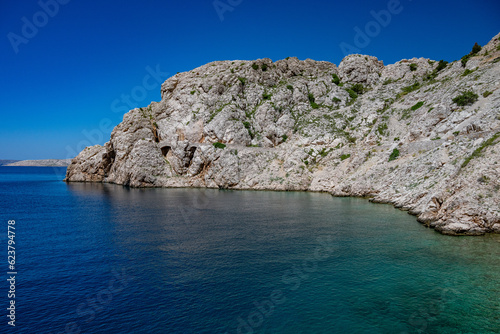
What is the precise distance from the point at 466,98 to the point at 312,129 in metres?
47.7

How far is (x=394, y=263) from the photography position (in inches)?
1145

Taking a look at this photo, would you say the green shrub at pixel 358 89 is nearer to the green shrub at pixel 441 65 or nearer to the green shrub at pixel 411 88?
the green shrub at pixel 411 88

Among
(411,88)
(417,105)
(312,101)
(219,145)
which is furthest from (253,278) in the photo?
(411,88)

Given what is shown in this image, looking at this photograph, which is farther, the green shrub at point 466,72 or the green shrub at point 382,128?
the green shrub at point 382,128

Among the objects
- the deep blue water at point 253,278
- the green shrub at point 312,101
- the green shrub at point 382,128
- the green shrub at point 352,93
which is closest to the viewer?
the deep blue water at point 253,278

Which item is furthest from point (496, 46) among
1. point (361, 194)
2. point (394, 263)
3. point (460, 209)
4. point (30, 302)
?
point (30, 302)

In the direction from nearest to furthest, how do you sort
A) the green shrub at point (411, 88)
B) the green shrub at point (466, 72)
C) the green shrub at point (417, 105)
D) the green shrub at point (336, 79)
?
the green shrub at point (466, 72) → the green shrub at point (417, 105) → the green shrub at point (411, 88) → the green shrub at point (336, 79)

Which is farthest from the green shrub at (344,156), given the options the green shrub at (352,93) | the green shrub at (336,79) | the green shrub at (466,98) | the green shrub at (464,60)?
the green shrub at (336,79)

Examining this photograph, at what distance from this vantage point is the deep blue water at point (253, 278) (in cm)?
1914

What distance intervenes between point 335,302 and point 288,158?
82.3m

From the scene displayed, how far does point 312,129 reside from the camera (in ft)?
363

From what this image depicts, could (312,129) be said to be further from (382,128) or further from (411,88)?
(411,88)

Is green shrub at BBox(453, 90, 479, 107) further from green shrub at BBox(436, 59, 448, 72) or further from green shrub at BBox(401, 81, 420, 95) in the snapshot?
green shrub at BBox(436, 59, 448, 72)

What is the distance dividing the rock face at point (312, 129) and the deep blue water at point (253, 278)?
690 inches
